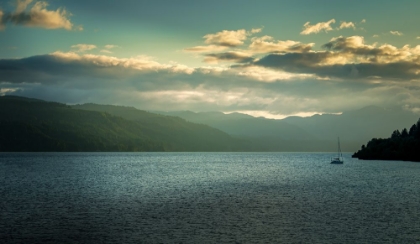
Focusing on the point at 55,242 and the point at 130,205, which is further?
the point at 130,205

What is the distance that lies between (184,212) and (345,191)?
50843mm

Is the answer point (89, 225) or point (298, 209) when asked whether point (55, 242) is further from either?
point (298, 209)

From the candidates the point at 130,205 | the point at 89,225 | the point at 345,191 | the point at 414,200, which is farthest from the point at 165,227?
the point at 345,191

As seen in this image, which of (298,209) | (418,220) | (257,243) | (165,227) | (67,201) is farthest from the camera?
(67,201)

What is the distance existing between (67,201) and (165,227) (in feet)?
113

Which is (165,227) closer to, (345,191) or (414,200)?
(414,200)

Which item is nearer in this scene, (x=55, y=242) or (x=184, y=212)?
(x=55, y=242)

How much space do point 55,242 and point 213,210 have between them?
28767mm

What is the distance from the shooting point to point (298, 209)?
229 ft

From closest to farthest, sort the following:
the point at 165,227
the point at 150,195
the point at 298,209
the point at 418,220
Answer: the point at 165,227
the point at 418,220
the point at 298,209
the point at 150,195

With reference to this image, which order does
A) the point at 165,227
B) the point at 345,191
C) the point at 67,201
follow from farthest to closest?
the point at 345,191 < the point at 67,201 < the point at 165,227

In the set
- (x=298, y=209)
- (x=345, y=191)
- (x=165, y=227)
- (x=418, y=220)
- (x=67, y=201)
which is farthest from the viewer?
(x=345, y=191)

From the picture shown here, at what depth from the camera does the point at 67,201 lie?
263ft

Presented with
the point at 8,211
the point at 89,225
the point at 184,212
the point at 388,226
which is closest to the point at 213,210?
the point at 184,212
